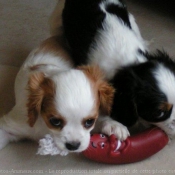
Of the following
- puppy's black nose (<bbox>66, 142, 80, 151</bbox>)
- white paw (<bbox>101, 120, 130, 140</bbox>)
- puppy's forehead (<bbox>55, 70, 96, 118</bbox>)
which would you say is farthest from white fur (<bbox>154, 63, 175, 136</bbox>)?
puppy's black nose (<bbox>66, 142, 80, 151</bbox>)

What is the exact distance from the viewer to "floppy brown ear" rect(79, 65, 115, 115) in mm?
1786

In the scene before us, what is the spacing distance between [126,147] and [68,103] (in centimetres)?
41

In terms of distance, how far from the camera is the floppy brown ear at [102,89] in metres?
1.79

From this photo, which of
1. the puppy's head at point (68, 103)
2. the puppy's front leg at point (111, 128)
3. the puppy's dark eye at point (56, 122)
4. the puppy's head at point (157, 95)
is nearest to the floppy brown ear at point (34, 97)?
the puppy's head at point (68, 103)

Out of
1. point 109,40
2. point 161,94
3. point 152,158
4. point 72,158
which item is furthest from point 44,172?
point 109,40

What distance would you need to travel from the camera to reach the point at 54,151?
1.74 m

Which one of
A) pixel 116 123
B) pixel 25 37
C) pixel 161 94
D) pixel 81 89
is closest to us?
pixel 81 89

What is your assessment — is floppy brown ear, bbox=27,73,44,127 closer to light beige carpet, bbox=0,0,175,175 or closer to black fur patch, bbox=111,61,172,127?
light beige carpet, bbox=0,0,175,175

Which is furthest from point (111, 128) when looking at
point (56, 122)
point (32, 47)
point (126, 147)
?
point (32, 47)

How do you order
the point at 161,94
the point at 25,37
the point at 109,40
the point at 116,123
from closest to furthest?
the point at 161,94
the point at 116,123
the point at 109,40
the point at 25,37

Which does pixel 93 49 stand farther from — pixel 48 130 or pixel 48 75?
pixel 48 130

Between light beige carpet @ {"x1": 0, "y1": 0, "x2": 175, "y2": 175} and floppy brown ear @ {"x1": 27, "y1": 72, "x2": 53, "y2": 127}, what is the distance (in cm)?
26

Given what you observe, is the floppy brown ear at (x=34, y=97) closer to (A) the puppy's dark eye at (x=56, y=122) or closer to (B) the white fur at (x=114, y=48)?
(A) the puppy's dark eye at (x=56, y=122)

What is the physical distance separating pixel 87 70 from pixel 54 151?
42 cm
